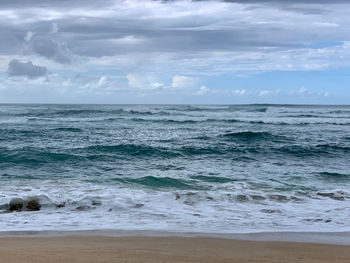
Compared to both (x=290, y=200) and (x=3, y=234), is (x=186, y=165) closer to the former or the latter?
(x=290, y=200)

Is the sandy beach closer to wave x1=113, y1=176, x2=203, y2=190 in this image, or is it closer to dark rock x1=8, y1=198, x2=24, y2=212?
dark rock x1=8, y1=198, x2=24, y2=212

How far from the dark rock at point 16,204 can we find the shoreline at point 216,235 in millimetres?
1507

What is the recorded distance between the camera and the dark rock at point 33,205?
7062 mm

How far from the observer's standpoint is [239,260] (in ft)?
14.3

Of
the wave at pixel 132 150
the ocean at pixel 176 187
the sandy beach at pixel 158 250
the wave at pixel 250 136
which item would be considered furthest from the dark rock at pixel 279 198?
the wave at pixel 250 136

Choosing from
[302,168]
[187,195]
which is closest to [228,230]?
[187,195]

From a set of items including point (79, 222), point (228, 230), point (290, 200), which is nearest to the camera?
point (228, 230)

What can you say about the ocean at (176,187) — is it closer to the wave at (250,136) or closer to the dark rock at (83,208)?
the dark rock at (83,208)

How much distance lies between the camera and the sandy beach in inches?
169

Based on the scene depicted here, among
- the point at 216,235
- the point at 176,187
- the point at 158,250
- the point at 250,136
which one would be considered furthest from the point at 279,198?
the point at 250,136

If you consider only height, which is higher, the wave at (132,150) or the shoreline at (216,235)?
the wave at (132,150)

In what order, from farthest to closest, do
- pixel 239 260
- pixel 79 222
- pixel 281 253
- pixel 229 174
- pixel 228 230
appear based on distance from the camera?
pixel 229 174 → pixel 79 222 → pixel 228 230 → pixel 281 253 → pixel 239 260

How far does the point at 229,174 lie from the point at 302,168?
9.49 feet

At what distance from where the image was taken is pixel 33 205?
7168 mm
